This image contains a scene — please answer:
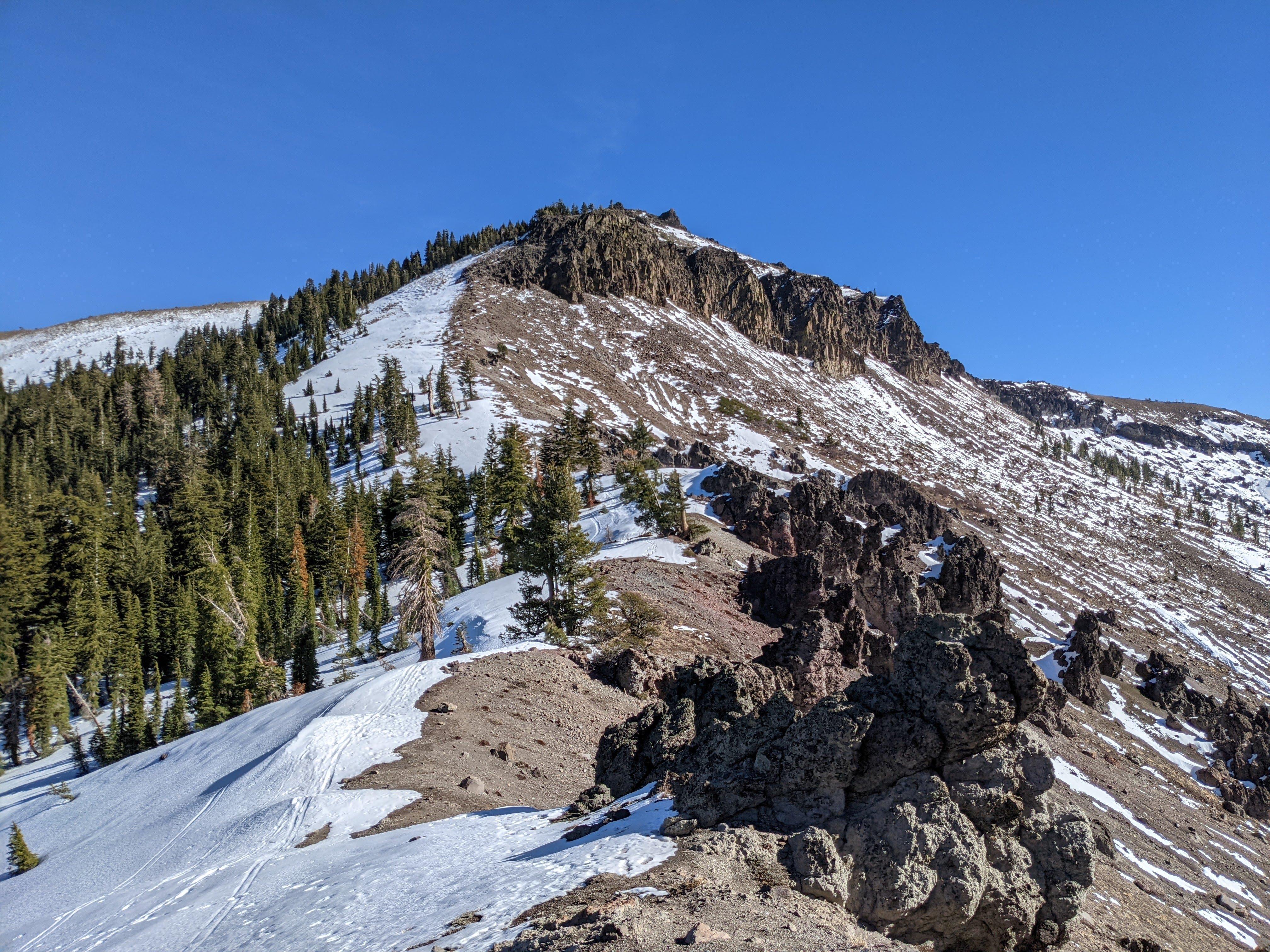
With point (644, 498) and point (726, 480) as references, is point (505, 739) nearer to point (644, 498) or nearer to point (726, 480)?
point (644, 498)

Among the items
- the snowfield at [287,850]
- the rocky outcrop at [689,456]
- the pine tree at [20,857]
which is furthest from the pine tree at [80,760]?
the rocky outcrop at [689,456]

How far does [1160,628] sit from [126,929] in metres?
118

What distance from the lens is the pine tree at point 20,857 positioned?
75.0ft

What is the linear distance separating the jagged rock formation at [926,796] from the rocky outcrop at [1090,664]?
1875 inches

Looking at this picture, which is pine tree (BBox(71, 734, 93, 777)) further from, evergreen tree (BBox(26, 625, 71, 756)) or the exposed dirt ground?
the exposed dirt ground

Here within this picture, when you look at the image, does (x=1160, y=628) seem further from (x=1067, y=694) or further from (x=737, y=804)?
(x=737, y=804)

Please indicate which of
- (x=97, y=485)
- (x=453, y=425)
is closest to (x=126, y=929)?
(x=97, y=485)

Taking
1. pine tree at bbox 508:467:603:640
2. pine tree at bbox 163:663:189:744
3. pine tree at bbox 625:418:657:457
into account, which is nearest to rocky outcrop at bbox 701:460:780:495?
pine tree at bbox 625:418:657:457

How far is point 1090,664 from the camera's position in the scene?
51812 millimetres

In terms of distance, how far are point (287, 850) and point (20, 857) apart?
47.8ft

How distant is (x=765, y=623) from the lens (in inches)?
1645

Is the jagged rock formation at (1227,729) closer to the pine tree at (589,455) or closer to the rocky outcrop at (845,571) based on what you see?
the rocky outcrop at (845,571)

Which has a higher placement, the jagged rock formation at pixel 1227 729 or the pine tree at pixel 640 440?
the pine tree at pixel 640 440

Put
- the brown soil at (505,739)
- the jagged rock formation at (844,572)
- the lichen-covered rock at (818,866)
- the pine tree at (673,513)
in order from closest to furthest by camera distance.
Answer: the lichen-covered rock at (818,866) → the brown soil at (505,739) → the jagged rock formation at (844,572) → the pine tree at (673,513)
